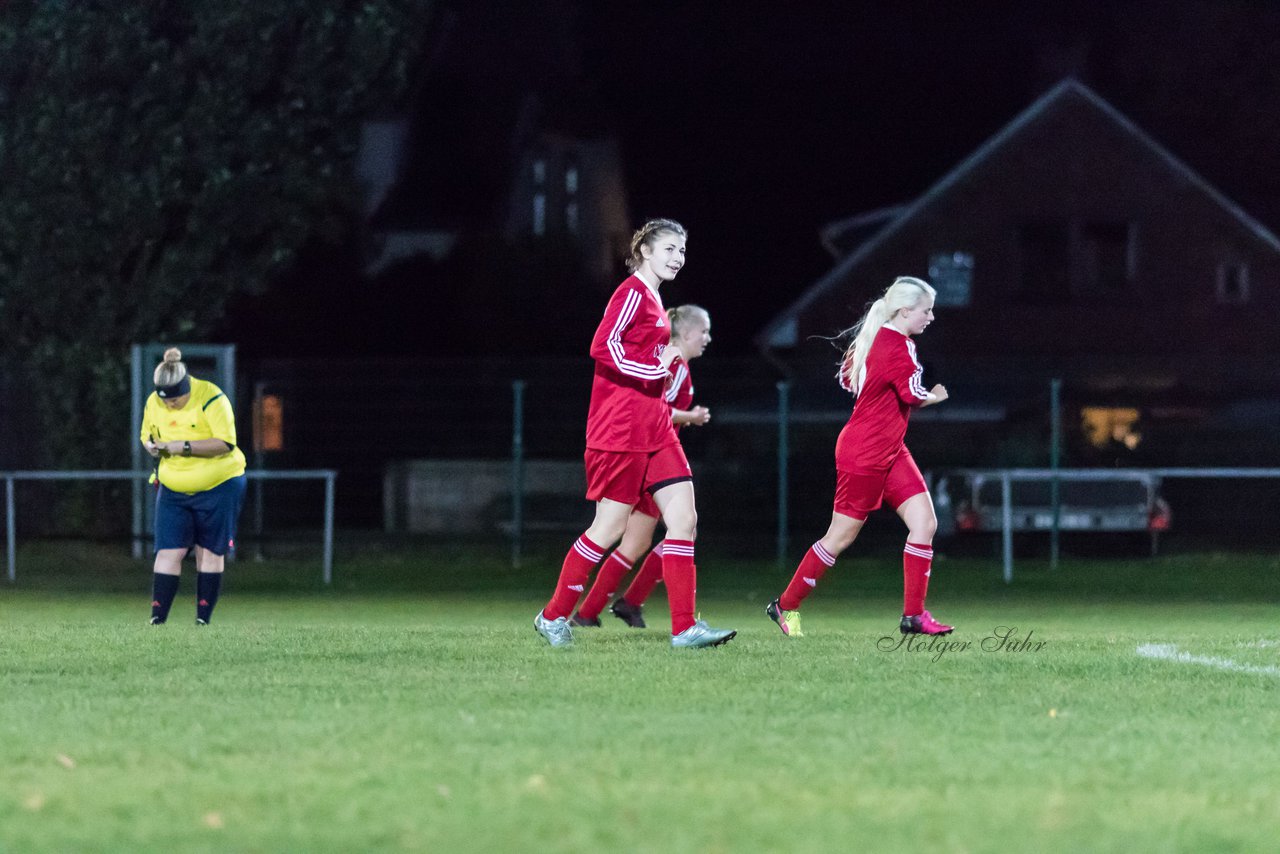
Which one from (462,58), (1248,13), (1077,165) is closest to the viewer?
(1077,165)

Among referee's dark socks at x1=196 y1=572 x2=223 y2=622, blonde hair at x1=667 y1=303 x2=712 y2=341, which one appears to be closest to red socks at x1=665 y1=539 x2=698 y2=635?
blonde hair at x1=667 y1=303 x2=712 y2=341

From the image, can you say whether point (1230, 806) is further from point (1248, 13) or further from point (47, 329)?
point (1248, 13)

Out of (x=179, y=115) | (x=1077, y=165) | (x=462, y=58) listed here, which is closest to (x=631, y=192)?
(x=462, y=58)

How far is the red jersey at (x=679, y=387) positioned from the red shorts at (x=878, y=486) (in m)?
1.00

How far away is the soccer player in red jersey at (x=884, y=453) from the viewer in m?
9.96

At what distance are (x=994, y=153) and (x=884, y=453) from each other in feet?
98.8

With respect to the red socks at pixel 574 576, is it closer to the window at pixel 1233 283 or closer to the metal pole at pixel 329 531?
the metal pole at pixel 329 531

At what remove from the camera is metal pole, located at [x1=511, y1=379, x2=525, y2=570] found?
20672 millimetres

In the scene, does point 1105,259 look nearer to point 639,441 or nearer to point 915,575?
point 915,575

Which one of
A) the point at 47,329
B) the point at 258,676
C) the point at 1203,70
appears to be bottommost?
the point at 258,676

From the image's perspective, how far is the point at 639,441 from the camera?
9.12m

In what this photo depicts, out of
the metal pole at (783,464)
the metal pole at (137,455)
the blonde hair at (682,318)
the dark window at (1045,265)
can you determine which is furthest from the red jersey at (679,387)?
the dark window at (1045,265)

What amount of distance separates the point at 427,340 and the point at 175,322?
20.3 m

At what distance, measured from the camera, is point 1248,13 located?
42.3 m
